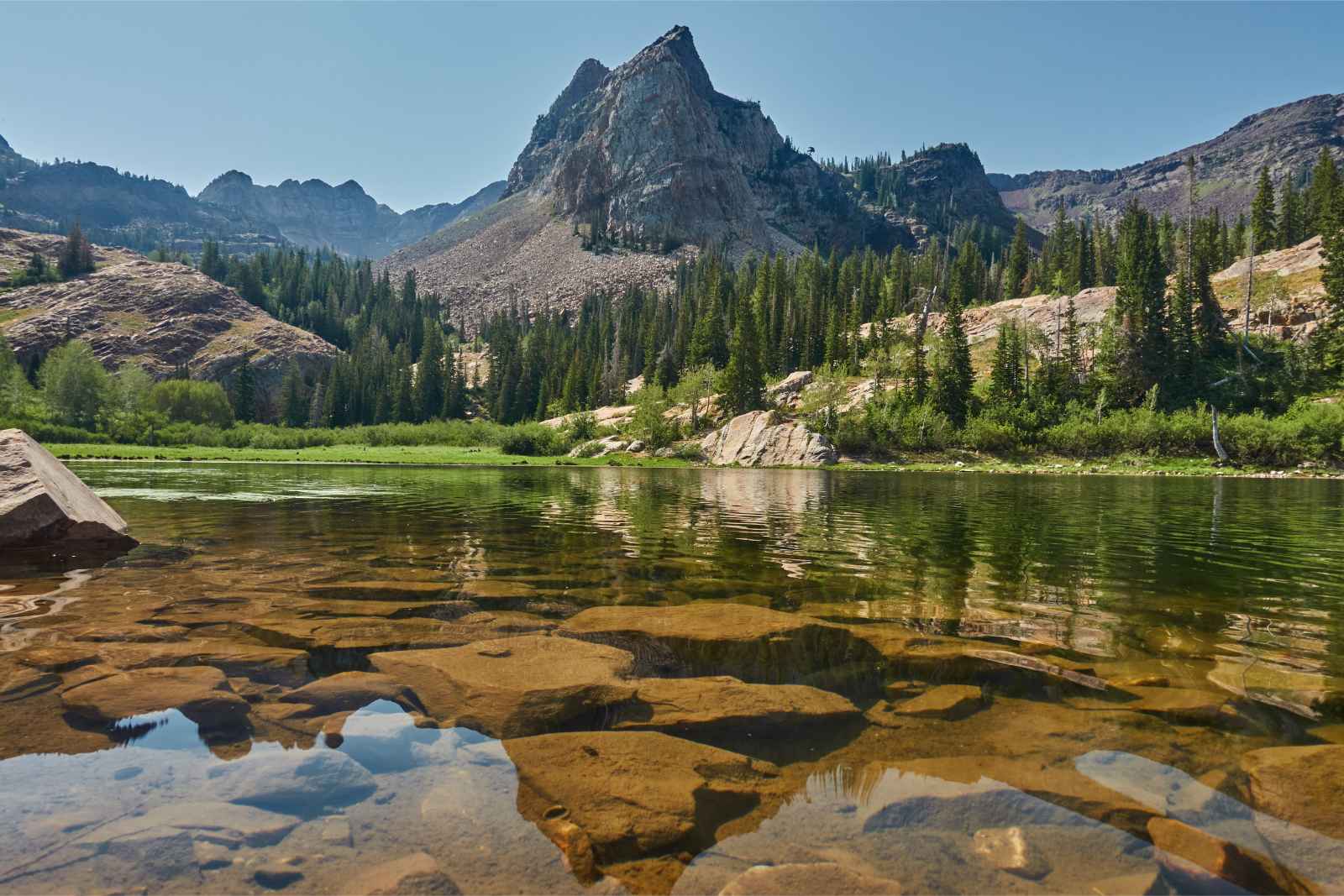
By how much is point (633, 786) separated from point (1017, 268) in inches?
6495

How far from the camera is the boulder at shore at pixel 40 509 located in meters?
14.6

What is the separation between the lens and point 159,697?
6449mm

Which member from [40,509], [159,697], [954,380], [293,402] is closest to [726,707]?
[159,697]

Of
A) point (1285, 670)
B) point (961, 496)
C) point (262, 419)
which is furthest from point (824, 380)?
point (262, 419)

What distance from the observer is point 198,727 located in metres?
5.83

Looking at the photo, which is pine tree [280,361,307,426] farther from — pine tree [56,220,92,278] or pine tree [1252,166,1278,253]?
→ pine tree [1252,166,1278,253]

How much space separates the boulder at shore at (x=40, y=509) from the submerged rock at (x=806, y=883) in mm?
A: 18394

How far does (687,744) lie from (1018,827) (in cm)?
251

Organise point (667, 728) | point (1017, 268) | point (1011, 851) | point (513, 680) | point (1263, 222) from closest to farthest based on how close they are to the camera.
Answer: point (1011, 851) < point (667, 728) < point (513, 680) < point (1263, 222) < point (1017, 268)

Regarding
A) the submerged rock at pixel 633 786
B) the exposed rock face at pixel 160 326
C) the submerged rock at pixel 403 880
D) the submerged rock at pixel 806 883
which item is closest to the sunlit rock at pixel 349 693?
the submerged rock at pixel 633 786

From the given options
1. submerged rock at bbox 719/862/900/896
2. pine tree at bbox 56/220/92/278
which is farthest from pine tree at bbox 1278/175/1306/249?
pine tree at bbox 56/220/92/278

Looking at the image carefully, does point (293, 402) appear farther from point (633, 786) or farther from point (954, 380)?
point (633, 786)

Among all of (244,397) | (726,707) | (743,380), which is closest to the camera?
Result: (726,707)

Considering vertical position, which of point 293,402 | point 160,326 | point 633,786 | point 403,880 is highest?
point 160,326
